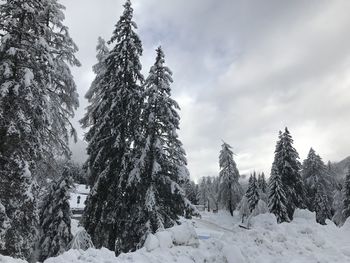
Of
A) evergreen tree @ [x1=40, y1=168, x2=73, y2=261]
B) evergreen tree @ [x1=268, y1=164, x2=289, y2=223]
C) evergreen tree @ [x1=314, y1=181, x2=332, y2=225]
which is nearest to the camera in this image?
evergreen tree @ [x1=40, y1=168, x2=73, y2=261]

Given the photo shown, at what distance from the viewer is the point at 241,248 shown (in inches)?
450

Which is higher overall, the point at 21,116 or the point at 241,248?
the point at 21,116

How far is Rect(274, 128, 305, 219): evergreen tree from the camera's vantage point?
127ft

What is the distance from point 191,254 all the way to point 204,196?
128m

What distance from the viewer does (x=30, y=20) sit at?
556 inches

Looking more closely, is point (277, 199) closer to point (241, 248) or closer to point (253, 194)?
point (253, 194)

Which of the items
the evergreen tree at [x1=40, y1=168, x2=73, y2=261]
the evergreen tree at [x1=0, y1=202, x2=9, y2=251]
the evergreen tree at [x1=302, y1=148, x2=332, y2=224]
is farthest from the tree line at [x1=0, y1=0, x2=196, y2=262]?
the evergreen tree at [x1=302, y1=148, x2=332, y2=224]

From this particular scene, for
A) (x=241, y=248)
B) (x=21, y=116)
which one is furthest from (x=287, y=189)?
(x=21, y=116)

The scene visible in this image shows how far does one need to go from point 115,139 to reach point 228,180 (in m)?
42.1

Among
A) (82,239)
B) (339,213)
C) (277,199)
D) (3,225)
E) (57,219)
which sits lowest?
(82,239)

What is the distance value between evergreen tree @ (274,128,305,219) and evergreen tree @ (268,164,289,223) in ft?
2.35

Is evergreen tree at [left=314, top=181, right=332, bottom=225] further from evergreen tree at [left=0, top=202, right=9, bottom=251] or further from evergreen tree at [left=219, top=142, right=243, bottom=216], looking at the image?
evergreen tree at [left=0, top=202, right=9, bottom=251]

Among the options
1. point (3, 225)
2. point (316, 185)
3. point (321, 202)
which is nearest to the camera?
point (3, 225)

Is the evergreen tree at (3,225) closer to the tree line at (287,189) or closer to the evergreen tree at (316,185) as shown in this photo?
the tree line at (287,189)
